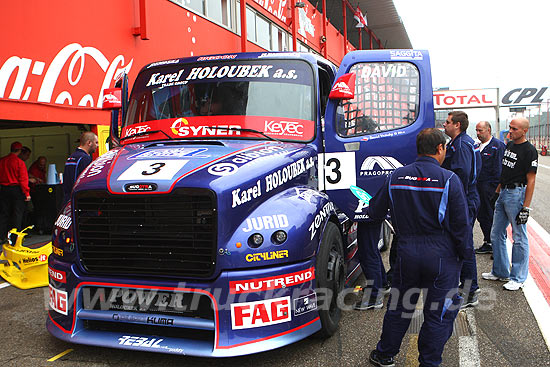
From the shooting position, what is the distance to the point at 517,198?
5.25 meters

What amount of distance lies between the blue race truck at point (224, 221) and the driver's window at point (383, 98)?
10 centimetres

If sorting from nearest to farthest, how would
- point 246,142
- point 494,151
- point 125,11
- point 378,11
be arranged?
point 246,142
point 494,151
point 125,11
point 378,11

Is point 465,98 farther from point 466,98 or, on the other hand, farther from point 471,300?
point 471,300

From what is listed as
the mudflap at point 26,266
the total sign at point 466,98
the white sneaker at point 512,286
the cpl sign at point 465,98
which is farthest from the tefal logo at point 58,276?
the total sign at point 466,98

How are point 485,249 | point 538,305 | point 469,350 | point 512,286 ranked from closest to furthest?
point 469,350
point 538,305
point 512,286
point 485,249

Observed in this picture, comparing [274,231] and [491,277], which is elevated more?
[274,231]

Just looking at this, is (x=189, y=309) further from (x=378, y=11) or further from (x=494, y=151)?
(x=378, y=11)

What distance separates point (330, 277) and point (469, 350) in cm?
116

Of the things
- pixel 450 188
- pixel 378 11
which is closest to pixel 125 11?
pixel 450 188

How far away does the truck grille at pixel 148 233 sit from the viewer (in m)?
3.33

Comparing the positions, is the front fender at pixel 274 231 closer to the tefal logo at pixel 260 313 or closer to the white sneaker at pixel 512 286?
the tefal logo at pixel 260 313

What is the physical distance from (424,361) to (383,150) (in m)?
2.07

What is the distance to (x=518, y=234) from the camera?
523 cm

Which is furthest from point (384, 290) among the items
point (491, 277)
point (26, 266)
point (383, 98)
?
point (26, 266)
